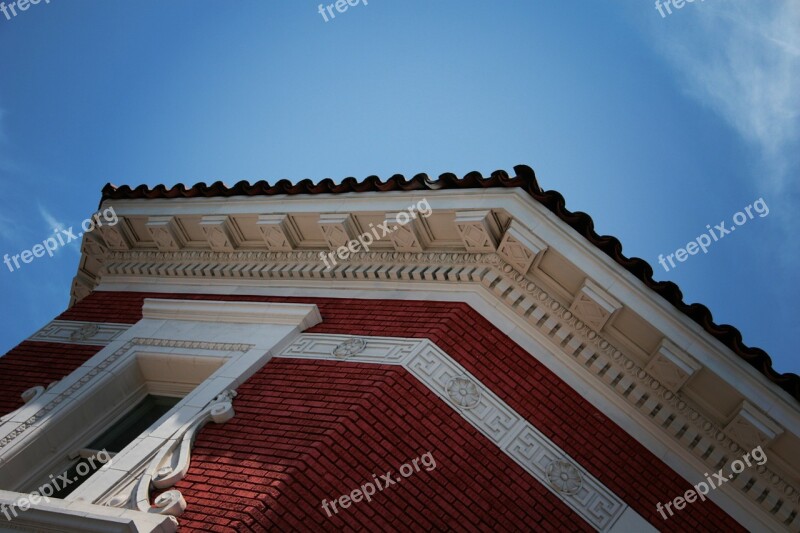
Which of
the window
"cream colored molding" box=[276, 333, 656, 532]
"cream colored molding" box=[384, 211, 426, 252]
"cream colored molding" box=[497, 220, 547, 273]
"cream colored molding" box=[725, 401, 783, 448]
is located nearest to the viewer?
"cream colored molding" box=[276, 333, 656, 532]

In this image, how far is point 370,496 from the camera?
5562 mm

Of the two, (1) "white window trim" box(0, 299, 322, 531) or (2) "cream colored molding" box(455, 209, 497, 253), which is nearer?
(1) "white window trim" box(0, 299, 322, 531)

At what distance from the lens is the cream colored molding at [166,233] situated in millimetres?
9102

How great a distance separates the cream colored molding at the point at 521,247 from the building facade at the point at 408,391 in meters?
0.02

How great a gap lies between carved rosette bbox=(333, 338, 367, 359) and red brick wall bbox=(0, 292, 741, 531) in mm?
164

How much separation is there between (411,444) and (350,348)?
133 centimetres

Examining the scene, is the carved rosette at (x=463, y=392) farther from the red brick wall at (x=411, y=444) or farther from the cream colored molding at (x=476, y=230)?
the cream colored molding at (x=476, y=230)

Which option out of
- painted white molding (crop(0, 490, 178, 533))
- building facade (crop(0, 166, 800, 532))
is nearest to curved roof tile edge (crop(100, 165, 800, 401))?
building facade (crop(0, 166, 800, 532))

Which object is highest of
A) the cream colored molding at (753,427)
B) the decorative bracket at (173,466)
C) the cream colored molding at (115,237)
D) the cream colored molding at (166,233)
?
the cream colored molding at (753,427)

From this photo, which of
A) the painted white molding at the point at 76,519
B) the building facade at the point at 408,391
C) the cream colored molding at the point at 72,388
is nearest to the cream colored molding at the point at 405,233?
the building facade at the point at 408,391

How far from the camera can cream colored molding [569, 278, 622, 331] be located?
22.0ft

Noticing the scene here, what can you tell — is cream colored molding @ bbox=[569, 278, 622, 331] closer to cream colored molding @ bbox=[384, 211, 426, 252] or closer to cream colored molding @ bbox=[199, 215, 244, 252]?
cream colored molding @ bbox=[384, 211, 426, 252]

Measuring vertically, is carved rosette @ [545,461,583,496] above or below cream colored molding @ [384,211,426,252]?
below

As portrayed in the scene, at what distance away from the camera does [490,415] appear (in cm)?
636
